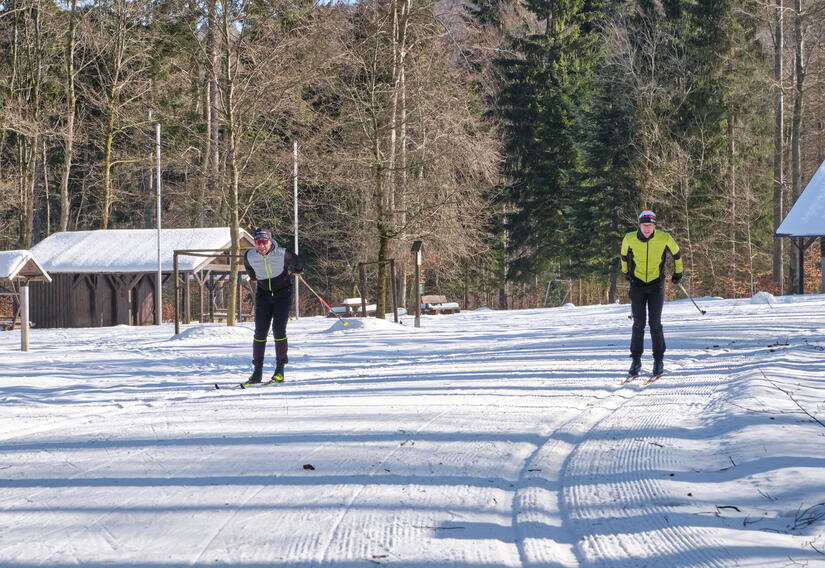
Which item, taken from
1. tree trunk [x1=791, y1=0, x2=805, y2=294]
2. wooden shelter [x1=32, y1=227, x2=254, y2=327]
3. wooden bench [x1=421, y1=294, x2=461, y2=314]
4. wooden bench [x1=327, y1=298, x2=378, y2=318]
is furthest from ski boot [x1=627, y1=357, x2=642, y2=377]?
wooden shelter [x1=32, y1=227, x2=254, y2=327]

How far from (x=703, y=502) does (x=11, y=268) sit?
30922 mm

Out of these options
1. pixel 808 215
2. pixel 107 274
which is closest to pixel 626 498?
pixel 808 215

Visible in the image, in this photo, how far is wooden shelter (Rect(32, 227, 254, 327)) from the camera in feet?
126

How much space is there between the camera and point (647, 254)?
438 inches

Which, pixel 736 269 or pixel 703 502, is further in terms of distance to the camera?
pixel 736 269

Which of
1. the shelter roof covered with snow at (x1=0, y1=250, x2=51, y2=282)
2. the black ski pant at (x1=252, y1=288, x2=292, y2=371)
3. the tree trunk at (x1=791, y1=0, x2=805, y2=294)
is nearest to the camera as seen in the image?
the black ski pant at (x1=252, y1=288, x2=292, y2=371)

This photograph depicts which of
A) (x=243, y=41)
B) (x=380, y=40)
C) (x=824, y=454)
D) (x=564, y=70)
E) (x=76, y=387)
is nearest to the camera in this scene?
(x=824, y=454)

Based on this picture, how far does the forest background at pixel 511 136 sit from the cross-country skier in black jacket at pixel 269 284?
69.7 feet

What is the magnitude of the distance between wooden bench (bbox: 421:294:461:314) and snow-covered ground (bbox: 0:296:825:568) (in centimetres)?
2628

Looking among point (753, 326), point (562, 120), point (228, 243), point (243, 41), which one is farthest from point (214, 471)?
point (562, 120)

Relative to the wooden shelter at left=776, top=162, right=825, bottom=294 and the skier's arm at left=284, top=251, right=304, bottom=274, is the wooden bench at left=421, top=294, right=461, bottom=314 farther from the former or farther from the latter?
the skier's arm at left=284, top=251, right=304, bottom=274

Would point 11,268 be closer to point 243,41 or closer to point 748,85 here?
point 243,41

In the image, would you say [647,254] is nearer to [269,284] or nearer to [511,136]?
[269,284]

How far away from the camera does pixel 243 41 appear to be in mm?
25078
